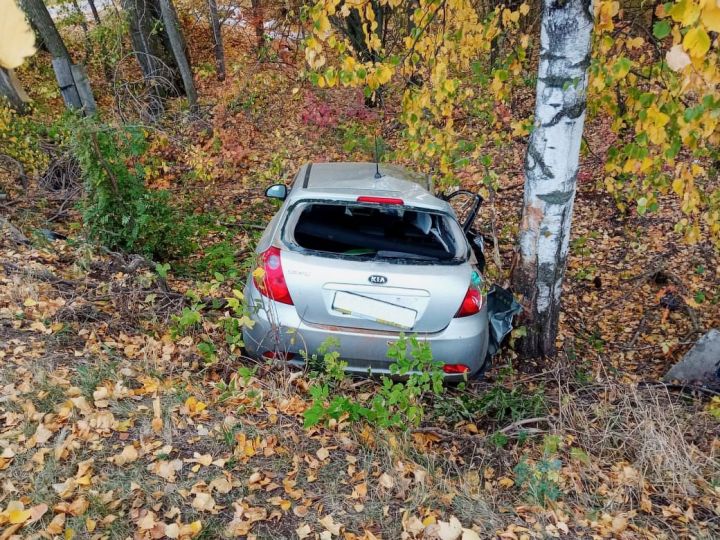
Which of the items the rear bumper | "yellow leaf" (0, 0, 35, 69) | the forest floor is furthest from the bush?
"yellow leaf" (0, 0, 35, 69)

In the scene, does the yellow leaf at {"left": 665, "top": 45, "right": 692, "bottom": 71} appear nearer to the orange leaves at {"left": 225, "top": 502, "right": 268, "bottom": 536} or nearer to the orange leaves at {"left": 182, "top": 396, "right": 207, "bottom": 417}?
the orange leaves at {"left": 225, "top": 502, "right": 268, "bottom": 536}

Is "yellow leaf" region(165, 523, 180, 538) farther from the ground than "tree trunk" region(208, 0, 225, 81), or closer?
closer

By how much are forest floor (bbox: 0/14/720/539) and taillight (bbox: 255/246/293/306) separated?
1.21 ft

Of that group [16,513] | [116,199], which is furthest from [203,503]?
[116,199]

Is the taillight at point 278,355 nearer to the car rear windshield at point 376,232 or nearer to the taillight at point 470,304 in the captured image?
the car rear windshield at point 376,232

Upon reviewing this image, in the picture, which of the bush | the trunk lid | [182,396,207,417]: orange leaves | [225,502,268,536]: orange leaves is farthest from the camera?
the bush

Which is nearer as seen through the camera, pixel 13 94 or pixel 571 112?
pixel 571 112

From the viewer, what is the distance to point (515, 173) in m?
9.18

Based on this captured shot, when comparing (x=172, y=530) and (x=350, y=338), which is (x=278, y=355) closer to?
(x=350, y=338)

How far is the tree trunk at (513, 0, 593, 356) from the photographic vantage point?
341 cm

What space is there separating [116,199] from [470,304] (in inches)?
150

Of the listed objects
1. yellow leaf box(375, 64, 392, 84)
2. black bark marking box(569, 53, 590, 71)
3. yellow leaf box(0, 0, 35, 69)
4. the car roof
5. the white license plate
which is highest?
yellow leaf box(0, 0, 35, 69)

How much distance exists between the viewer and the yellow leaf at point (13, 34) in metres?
0.54

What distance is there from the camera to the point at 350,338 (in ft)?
11.4
